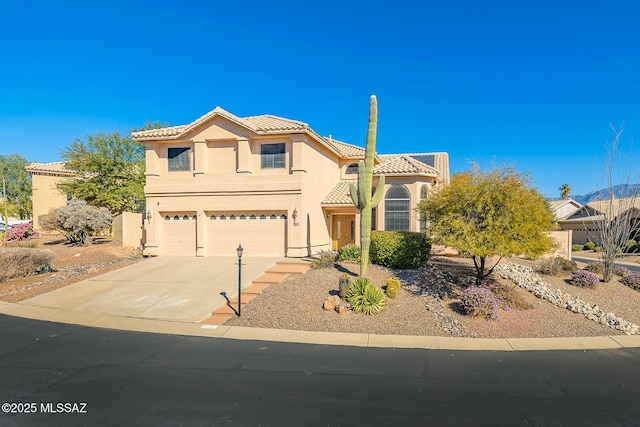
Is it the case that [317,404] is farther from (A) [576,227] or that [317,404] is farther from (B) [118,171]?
(A) [576,227]

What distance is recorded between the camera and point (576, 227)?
121ft

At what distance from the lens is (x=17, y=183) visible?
4750 cm

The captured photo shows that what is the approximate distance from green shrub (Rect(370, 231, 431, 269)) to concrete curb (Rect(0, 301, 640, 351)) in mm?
4853

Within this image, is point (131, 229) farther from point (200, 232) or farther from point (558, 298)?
point (558, 298)

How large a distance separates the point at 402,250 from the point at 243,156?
A: 9.35 metres

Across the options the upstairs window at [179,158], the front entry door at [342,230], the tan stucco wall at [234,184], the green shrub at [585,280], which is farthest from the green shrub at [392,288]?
the upstairs window at [179,158]

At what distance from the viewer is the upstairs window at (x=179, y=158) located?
61.8 feet

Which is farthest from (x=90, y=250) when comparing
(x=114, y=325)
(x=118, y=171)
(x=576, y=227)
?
(x=576, y=227)

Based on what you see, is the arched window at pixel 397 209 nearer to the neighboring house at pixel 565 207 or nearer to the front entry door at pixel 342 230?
the front entry door at pixel 342 230

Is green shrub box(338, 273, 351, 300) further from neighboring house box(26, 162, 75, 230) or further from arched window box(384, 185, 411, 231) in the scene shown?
neighboring house box(26, 162, 75, 230)

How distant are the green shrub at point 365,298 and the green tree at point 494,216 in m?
2.70

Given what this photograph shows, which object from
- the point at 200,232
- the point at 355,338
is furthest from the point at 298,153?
the point at 355,338

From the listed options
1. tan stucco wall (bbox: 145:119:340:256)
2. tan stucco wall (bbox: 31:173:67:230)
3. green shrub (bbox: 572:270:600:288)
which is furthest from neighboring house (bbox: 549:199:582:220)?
tan stucco wall (bbox: 31:173:67:230)

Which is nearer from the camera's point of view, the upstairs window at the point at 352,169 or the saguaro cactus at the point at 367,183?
the saguaro cactus at the point at 367,183
